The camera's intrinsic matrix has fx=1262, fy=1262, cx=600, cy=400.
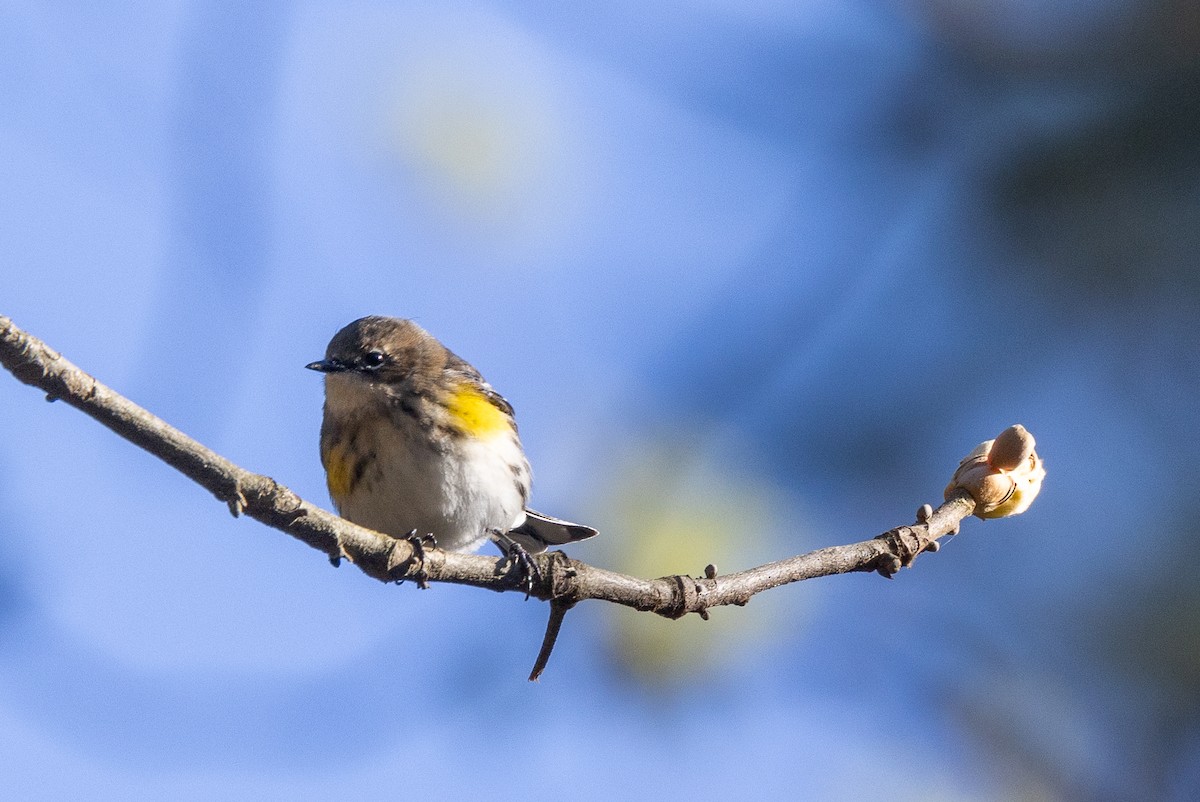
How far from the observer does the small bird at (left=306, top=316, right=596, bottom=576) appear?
15.5 feet

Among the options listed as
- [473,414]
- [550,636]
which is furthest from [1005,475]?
[473,414]

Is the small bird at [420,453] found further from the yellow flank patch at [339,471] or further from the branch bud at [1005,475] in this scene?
the branch bud at [1005,475]

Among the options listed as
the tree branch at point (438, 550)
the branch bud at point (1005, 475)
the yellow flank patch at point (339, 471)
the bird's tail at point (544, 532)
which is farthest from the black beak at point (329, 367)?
the branch bud at point (1005, 475)

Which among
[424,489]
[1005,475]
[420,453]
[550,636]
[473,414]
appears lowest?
[550,636]

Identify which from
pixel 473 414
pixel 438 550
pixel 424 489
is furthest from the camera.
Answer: pixel 473 414

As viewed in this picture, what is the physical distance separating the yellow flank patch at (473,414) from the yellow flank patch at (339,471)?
431 millimetres

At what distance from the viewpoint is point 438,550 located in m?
2.81

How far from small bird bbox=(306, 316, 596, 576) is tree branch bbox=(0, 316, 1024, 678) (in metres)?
1.74

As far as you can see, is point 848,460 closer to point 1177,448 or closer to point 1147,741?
point 1177,448

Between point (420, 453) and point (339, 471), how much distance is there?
0.39m

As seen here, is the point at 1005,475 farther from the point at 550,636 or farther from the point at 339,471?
the point at 339,471

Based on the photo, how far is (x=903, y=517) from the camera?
16.2 ft

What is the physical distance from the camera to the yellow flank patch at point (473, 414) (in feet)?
16.1

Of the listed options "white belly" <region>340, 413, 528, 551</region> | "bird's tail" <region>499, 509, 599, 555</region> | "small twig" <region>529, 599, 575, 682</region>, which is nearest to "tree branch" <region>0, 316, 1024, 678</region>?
"small twig" <region>529, 599, 575, 682</region>
